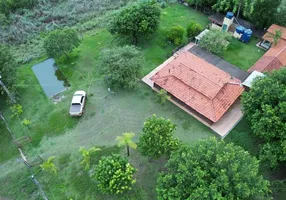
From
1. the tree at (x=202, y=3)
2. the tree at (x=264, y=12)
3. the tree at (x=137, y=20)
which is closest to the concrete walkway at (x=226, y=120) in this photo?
the tree at (x=137, y=20)

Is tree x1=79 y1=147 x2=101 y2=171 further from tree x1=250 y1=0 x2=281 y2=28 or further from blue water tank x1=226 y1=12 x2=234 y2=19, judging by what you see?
tree x1=250 y1=0 x2=281 y2=28

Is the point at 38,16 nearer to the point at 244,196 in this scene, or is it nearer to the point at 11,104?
the point at 11,104

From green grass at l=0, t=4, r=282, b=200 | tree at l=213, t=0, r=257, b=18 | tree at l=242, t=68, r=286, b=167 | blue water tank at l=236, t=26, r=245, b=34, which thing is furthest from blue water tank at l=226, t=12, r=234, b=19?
tree at l=242, t=68, r=286, b=167

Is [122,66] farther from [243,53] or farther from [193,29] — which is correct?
[243,53]

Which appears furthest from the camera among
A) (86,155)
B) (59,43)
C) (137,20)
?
(137,20)

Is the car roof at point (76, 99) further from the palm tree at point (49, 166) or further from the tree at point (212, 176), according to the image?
the tree at point (212, 176)

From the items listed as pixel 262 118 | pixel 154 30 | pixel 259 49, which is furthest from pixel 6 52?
pixel 259 49

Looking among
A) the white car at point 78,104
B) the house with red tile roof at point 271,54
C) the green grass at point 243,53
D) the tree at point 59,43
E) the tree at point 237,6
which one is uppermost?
the tree at point 237,6

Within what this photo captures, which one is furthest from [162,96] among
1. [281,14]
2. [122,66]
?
[281,14]
